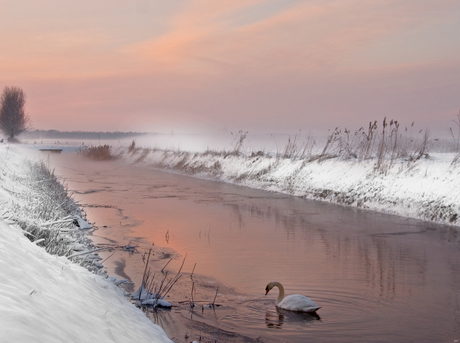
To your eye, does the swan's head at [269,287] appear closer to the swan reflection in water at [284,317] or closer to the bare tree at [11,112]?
the swan reflection in water at [284,317]

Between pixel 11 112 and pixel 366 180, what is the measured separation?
5872 cm

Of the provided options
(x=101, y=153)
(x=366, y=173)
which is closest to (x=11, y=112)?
(x=101, y=153)

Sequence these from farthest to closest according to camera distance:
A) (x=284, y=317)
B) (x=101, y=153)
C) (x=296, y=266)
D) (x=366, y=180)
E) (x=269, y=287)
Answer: (x=101, y=153) → (x=366, y=180) → (x=296, y=266) → (x=269, y=287) → (x=284, y=317)

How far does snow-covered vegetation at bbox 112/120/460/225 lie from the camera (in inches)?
583

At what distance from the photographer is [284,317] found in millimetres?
6082

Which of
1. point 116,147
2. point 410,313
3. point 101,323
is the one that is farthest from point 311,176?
point 116,147

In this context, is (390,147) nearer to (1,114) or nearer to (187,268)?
(187,268)

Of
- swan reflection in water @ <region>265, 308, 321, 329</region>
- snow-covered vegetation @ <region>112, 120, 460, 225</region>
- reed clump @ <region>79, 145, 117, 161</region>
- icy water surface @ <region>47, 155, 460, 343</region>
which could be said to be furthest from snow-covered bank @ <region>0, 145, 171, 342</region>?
reed clump @ <region>79, 145, 117, 161</region>

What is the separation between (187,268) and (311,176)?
1396 centimetres

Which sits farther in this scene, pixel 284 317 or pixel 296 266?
pixel 296 266

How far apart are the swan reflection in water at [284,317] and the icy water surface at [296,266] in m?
0.01

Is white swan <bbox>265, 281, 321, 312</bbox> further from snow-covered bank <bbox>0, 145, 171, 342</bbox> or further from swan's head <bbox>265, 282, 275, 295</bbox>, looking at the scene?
snow-covered bank <bbox>0, 145, 171, 342</bbox>

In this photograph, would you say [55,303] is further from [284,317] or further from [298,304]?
[298,304]

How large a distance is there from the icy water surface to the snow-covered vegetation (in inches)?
39.9
